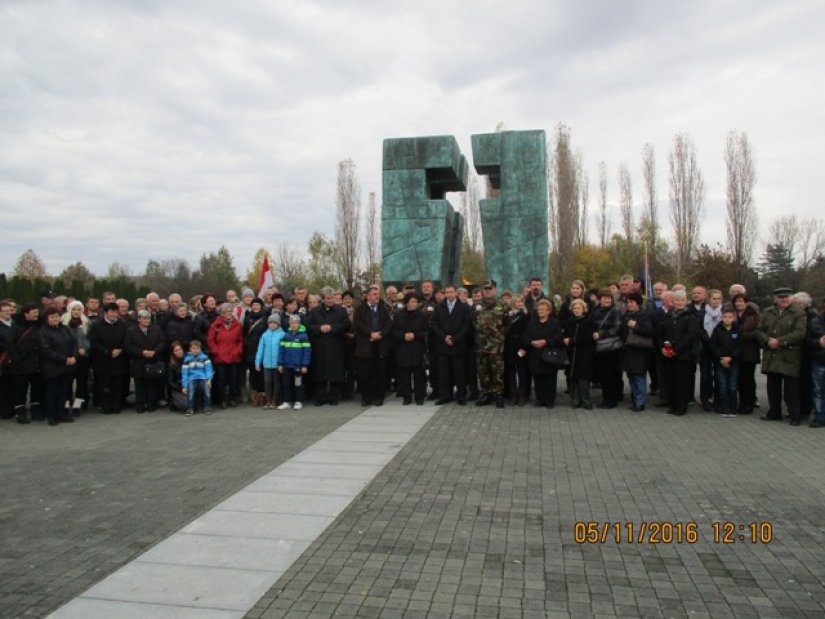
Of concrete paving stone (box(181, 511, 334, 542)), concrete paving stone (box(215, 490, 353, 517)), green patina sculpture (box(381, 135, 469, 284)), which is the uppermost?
green patina sculpture (box(381, 135, 469, 284))

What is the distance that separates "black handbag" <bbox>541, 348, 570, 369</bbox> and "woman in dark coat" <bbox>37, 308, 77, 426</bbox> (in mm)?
6587

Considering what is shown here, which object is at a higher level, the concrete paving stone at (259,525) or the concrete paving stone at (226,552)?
the concrete paving stone at (259,525)

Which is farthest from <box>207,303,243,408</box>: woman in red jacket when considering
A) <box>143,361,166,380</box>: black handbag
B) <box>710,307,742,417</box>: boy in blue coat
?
<box>710,307,742,417</box>: boy in blue coat

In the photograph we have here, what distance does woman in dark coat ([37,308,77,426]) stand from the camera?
340 inches

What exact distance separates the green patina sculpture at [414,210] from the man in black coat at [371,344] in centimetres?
428

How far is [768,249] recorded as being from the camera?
33.6 m

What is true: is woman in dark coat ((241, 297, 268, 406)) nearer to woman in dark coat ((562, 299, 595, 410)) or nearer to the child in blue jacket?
the child in blue jacket

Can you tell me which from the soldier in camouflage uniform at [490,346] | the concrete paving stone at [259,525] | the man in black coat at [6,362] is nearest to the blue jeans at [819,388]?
the soldier in camouflage uniform at [490,346]

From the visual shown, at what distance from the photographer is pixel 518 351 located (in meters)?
9.15

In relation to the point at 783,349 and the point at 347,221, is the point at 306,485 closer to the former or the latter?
the point at 783,349

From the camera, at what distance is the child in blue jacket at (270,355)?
30.9 ft

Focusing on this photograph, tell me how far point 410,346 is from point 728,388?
446 centimetres

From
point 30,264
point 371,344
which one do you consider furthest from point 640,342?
point 30,264

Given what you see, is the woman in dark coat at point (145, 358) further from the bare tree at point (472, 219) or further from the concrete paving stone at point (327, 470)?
the bare tree at point (472, 219)
